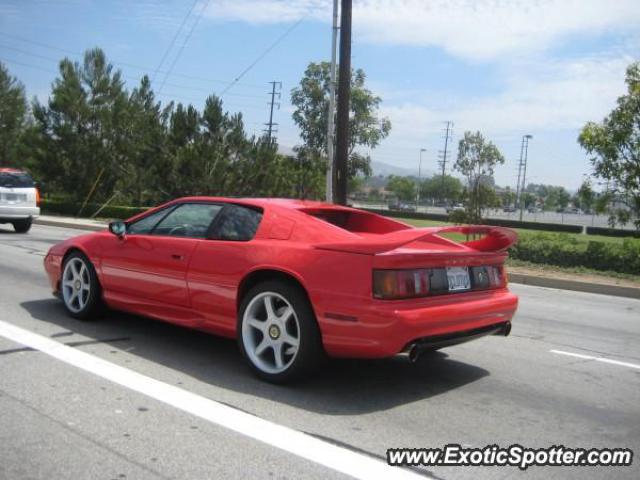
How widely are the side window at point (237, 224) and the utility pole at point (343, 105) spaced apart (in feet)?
37.7

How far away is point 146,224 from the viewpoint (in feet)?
20.2

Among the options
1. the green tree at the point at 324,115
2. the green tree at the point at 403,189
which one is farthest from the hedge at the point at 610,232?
the green tree at the point at 403,189

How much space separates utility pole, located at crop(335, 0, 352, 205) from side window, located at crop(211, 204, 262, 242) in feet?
37.7

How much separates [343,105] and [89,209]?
16.8 meters

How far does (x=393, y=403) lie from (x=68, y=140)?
92.8 ft

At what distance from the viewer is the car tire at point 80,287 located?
6.47m

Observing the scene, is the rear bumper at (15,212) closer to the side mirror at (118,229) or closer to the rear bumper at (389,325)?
the side mirror at (118,229)

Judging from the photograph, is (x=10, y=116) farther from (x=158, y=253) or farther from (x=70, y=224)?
(x=158, y=253)

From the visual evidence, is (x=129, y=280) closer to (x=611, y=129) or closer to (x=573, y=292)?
(x=573, y=292)

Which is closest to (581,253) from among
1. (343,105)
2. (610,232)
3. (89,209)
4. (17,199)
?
(343,105)

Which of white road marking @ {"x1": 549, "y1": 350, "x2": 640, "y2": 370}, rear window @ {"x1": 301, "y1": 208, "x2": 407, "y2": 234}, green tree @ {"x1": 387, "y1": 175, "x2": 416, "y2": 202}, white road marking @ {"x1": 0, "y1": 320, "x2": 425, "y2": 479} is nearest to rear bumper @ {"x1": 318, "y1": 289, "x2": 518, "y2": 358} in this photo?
white road marking @ {"x1": 0, "y1": 320, "x2": 425, "y2": 479}

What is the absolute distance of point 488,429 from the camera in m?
4.17

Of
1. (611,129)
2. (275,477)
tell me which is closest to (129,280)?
(275,477)

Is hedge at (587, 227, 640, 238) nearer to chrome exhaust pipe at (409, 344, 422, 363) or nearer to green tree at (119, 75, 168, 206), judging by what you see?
green tree at (119, 75, 168, 206)
